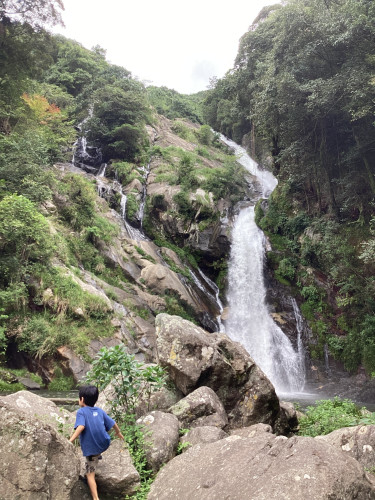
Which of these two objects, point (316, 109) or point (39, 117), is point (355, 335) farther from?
point (39, 117)

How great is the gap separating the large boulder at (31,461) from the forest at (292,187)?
7.42 meters

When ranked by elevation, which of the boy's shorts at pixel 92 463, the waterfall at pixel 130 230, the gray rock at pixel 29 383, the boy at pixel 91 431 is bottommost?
the gray rock at pixel 29 383

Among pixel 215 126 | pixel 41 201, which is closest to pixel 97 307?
pixel 41 201

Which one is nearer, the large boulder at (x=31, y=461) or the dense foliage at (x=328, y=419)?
the large boulder at (x=31, y=461)

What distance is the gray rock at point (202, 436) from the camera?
17.0 ft

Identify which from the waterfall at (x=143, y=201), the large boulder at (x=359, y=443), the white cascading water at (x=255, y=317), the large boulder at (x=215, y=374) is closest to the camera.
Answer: the large boulder at (x=359, y=443)

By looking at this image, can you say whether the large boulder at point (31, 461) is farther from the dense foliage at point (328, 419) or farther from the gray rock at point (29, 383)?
the gray rock at point (29, 383)

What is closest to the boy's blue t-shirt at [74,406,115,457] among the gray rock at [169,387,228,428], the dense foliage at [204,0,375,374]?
the gray rock at [169,387,228,428]

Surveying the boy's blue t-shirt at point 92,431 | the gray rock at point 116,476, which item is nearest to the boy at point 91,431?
the boy's blue t-shirt at point 92,431

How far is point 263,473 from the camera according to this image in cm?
350

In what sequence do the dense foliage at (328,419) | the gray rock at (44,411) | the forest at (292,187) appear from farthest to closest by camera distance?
the forest at (292,187)
the dense foliage at (328,419)
the gray rock at (44,411)

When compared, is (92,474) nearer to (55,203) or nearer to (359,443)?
(359,443)

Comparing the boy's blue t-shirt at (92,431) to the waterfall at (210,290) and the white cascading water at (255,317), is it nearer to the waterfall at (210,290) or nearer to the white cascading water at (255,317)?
the white cascading water at (255,317)

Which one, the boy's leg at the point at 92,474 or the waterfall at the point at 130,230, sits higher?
the waterfall at the point at 130,230
